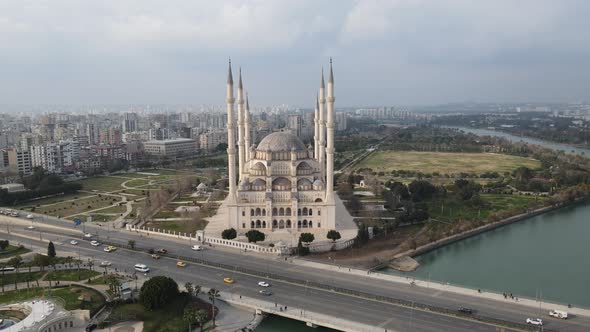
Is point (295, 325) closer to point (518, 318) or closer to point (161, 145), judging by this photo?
point (518, 318)

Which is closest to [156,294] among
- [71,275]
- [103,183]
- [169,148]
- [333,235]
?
[71,275]

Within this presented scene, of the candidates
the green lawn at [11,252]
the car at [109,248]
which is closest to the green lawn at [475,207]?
the car at [109,248]

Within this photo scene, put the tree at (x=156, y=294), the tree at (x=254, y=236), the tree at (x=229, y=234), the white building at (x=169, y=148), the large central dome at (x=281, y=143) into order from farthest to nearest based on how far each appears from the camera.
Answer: the white building at (x=169, y=148), the large central dome at (x=281, y=143), the tree at (x=229, y=234), the tree at (x=254, y=236), the tree at (x=156, y=294)

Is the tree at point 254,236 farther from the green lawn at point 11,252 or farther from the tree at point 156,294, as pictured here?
the green lawn at point 11,252

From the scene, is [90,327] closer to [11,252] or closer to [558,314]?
[11,252]

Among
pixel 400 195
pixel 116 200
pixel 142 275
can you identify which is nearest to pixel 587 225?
pixel 400 195
